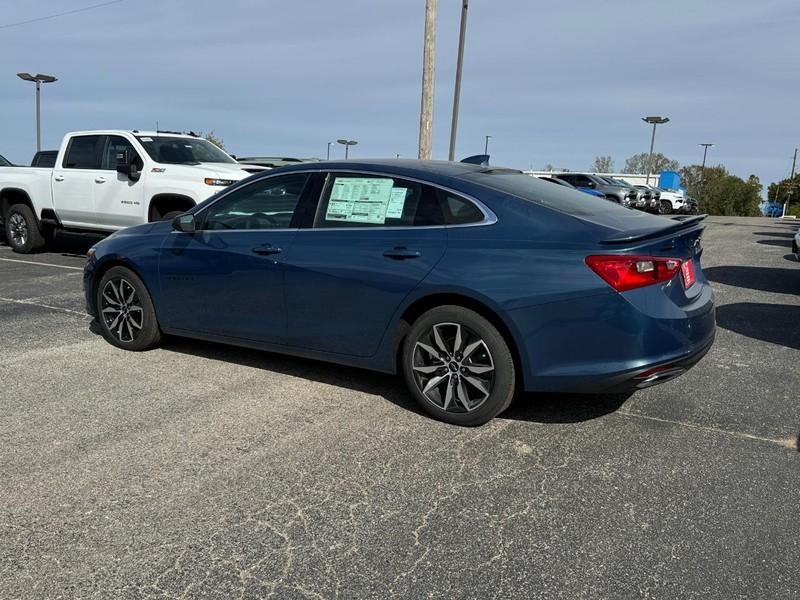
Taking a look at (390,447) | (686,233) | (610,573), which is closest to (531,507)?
(610,573)

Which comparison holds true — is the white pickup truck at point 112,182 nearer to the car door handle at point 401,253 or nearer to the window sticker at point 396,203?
the window sticker at point 396,203

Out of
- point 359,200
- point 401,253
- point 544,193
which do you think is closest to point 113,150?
point 359,200

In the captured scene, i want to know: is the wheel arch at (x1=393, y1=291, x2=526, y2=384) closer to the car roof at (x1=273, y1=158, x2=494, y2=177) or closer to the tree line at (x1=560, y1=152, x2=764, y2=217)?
the car roof at (x1=273, y1=158, x2=494, y2=177)

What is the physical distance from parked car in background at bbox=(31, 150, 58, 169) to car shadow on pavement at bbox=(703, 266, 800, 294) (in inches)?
529

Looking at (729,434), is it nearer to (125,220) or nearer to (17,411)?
(17,411)

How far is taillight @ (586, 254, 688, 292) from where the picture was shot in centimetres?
351

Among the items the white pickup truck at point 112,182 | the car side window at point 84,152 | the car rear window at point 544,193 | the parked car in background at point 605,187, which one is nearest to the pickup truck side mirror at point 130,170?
the white pickup truck at point 112,182

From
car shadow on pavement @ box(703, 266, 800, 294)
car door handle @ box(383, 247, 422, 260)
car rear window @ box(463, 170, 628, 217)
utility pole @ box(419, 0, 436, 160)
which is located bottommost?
car shadow on pavement @ box(703, 266, 800, 294)

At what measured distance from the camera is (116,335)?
560 cm

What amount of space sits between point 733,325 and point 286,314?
188 inches

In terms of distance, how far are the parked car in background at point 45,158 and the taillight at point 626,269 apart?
14345mm

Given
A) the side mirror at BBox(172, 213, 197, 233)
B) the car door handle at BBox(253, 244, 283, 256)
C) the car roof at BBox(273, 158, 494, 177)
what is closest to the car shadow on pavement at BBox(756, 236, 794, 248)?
the car roof at BBox(273, 158, 494, 177)

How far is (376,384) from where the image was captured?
482 centimetres

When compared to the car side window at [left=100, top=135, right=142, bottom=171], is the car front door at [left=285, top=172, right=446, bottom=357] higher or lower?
lower
